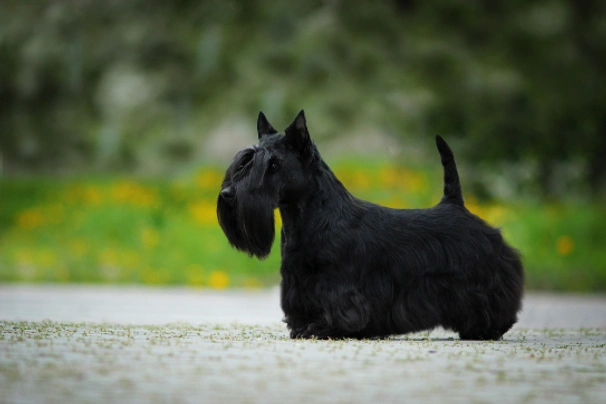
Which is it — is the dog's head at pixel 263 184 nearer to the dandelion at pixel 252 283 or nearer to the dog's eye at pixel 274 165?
the dog's eye at pixel 274 165

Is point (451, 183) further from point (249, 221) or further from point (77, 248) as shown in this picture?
point (77, 248)

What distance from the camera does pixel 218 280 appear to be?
13773 mm

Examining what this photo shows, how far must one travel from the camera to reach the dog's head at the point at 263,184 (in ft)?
17.9

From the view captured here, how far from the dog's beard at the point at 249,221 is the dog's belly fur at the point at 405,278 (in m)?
0.17

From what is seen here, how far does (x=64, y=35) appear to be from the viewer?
19.8m

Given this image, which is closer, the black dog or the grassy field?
the black dog

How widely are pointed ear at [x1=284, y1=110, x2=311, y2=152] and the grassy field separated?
822cm

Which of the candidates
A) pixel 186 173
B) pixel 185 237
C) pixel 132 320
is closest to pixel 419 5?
pixel 186 173

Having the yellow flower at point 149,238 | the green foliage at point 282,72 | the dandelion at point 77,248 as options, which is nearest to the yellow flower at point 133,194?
the yellow flower at point 149,238

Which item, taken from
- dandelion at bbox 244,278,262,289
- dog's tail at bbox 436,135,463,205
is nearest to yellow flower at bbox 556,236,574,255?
dandelion at bbox 244,278,262,289

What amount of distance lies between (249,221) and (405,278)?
1039 mm

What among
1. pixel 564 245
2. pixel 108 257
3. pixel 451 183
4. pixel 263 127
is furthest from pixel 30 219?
pixel 451 183

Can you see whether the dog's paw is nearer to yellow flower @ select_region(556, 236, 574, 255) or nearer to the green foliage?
yellow flower @ select_region(556, 236, 574, 255)

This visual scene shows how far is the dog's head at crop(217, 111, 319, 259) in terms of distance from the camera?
545 cm
